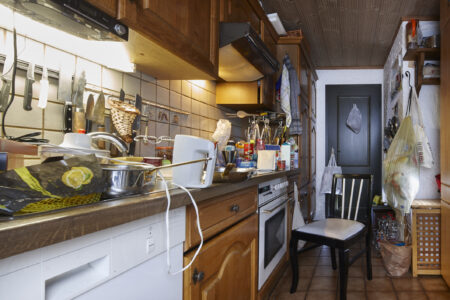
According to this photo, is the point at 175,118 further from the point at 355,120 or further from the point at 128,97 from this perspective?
the point at 355,120

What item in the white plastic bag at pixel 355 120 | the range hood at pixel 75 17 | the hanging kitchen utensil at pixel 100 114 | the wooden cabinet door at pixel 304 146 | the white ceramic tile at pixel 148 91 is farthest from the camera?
the white plastic bag at pixel 355 120

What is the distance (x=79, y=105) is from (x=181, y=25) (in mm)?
556

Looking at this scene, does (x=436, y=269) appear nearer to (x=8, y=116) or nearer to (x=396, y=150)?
(x=396, y=150)

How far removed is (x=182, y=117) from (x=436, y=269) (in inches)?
92.3

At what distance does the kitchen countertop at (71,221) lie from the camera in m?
0.49

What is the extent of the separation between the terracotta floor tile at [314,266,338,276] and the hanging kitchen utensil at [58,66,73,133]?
89.2 inches

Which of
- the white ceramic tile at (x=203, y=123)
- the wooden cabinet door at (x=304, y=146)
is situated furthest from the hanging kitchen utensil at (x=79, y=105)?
the wooden cabinet door at (x=304, y=146)

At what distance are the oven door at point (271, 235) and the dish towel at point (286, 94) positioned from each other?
848 millimetres

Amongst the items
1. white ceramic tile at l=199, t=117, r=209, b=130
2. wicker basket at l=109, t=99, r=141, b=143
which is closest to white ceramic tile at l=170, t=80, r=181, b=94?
white ceramic tile at l=199, t=117, r=209, b=130

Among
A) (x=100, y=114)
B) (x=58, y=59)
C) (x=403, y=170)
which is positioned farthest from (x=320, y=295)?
(x=58, y=59)

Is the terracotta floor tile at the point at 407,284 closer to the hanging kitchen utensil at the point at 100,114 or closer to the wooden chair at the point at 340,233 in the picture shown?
the wooden chair at the point at 340,233

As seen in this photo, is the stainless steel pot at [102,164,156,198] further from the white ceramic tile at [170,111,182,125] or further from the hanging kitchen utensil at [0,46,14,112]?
the white ceramic tile at [170,111,182,125]

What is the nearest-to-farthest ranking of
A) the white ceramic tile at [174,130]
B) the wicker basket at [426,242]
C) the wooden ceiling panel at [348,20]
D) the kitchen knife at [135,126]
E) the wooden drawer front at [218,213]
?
the wooden drawer front at [218,213], the kitchen knife at [135,126], the white ceramic tile at [174,130], the wicker basket at [426,242], the wooden ceiling panel at [348,20]

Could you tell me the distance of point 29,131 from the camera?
1189 mm
